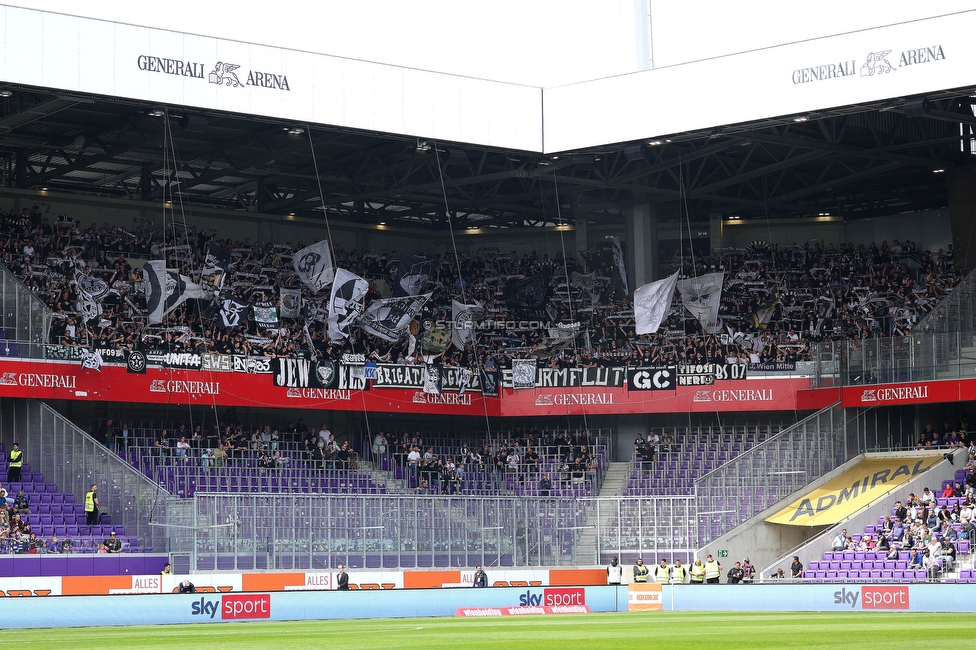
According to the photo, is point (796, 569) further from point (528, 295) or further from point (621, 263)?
point (528, 295)

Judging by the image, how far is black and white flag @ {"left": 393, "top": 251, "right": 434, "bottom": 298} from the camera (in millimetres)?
52778

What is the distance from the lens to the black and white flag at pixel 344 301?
47.5m

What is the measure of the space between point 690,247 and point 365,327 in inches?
570

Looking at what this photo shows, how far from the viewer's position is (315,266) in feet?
163

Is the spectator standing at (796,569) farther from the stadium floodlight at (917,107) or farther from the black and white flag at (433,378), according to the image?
the black and white flag at (433,378)

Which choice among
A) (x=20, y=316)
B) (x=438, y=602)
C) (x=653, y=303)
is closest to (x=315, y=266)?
(x=653, y=303)

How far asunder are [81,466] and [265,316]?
10623mm

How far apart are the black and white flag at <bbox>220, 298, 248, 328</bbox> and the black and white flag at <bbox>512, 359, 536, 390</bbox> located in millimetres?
9991

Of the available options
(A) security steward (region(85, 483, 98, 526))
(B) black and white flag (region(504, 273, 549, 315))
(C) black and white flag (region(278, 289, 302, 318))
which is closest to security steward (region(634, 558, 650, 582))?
(A) security steward (region(85, 483, 98, 526))

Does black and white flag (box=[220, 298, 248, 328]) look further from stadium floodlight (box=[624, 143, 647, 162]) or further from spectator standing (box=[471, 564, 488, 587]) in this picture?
stadium floodlight (box=[624, 143, 647, 162])

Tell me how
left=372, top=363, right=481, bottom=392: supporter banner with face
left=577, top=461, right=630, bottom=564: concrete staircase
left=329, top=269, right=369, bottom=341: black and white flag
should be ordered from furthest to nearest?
left=329, top=269, right=369, bottom=341: black and white flag → left=372, top=363, right=481, bottom=392: supporter banner with face → left=577, top=461, right=630, bottom=564: concrete staircase

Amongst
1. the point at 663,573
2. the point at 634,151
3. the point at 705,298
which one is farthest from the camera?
the point at 705,298

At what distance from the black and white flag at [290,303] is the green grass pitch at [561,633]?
19.8 metres

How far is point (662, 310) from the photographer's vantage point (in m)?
49.9
